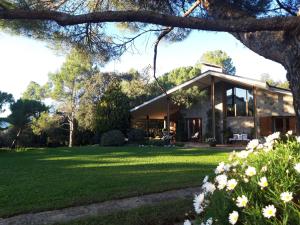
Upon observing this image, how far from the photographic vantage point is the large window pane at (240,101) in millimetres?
23922

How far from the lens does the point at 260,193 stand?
2.09 m

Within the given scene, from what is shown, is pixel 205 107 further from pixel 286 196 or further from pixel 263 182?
pixel 286 196

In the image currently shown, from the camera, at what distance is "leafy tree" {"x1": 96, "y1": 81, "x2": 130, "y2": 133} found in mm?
24125

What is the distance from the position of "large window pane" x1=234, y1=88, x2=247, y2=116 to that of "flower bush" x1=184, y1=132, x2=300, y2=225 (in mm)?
21919

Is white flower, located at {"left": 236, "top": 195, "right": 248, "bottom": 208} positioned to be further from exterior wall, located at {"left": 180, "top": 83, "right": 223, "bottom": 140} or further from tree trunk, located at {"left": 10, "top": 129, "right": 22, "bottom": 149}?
tree trunk, located at {"left": 10, "top": 129, "right": 22, "bottom": 149}

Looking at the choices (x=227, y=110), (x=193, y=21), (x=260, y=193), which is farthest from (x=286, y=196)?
(x=227, y=110)

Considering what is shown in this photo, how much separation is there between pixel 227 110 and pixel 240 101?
1.08 m

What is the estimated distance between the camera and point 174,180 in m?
7.40

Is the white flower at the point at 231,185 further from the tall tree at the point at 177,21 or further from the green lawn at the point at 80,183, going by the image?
the green lawn at the point at 80,183

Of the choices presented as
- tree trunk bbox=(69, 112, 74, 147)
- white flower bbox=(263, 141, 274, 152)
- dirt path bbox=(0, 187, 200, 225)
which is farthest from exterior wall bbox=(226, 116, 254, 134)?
white flower bbox=(263, 141, 274, 152)

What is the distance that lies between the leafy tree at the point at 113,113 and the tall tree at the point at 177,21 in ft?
48.9

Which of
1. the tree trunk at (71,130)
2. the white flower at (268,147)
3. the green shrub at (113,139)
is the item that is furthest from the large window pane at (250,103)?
the white flower at (268,147)

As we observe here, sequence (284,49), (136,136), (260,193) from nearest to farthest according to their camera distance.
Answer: (260,193)
(284,49)
(136,136)

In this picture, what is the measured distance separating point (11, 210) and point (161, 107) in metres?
22.5
